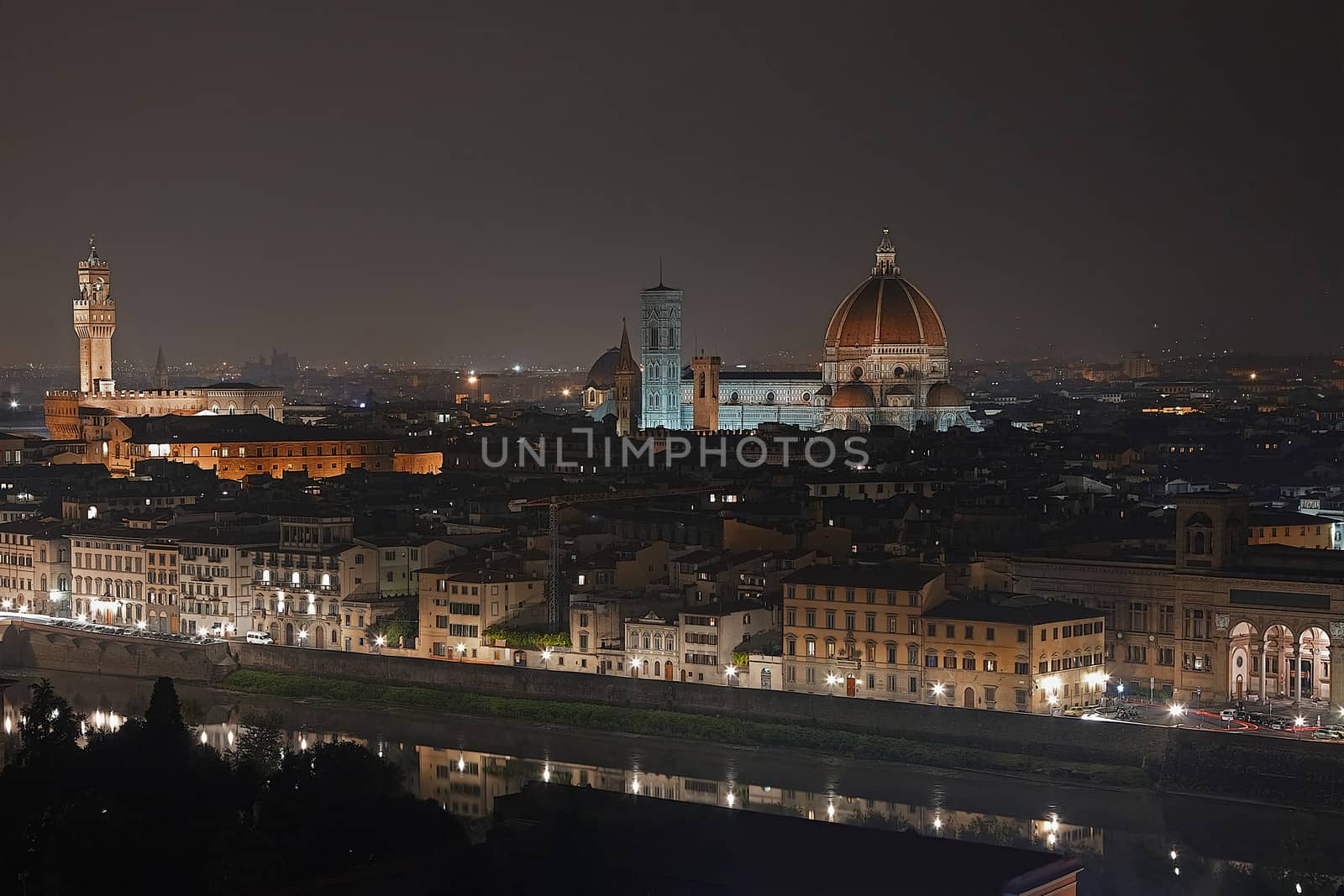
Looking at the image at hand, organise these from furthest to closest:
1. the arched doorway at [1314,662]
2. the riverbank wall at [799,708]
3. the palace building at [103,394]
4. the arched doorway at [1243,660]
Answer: the palace building at [103,394] < the arched doorway at [1243,660] < the arched doorway at [1314,662] < the riverbank wall at [799,708]

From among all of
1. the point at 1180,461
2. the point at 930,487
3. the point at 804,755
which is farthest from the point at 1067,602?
the point at 1180,461

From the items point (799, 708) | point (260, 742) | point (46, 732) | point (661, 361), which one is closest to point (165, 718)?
point (46, 732)

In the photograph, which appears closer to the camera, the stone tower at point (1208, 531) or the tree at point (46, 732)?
the tree at point (46, 732)

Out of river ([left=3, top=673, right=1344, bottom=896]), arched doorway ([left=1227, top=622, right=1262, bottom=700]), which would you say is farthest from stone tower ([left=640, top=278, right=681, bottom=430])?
arched doorway ([left=1227, top=622, right=1262, bottom=700])

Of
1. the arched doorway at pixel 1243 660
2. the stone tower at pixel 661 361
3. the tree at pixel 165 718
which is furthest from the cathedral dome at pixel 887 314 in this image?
the tree at pixel 165 718

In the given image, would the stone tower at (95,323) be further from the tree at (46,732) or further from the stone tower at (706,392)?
the tree at (46,732)

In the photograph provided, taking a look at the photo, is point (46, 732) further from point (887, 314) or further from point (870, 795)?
point (887, 314)
